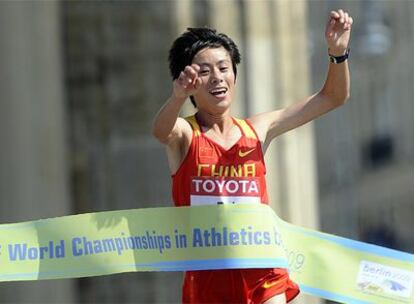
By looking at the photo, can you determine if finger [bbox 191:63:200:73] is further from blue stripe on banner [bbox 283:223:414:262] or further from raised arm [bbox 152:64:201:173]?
blue stripe on banner [bbox 283:223:414:262]

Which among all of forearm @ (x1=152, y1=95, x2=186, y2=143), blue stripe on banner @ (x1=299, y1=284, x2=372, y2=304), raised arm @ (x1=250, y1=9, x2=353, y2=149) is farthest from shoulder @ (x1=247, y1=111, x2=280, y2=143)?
blue stripe on banner @ (x1=299, y1=284, x2=372, y2=304)

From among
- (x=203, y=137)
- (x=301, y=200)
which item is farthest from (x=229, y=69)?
(x=301, y=200)

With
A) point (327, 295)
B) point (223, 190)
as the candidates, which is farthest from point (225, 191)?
point (327, 295)

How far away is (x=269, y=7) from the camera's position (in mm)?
16672

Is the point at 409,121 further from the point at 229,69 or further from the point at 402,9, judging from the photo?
the point at 229,69

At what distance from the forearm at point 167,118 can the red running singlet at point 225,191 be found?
0.54ft

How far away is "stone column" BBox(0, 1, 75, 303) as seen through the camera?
1800cm

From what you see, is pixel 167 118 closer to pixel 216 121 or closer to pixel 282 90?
pixel 216 121

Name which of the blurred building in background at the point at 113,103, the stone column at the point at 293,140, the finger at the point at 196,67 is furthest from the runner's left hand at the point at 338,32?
the stone column at the point at 293,140

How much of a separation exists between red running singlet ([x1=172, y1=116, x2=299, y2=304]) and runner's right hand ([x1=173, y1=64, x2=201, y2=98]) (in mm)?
380

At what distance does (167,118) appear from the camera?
667cm

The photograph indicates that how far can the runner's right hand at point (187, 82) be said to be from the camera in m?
6.47

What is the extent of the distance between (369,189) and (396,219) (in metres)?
2.07

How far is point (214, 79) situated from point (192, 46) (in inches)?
7.2
